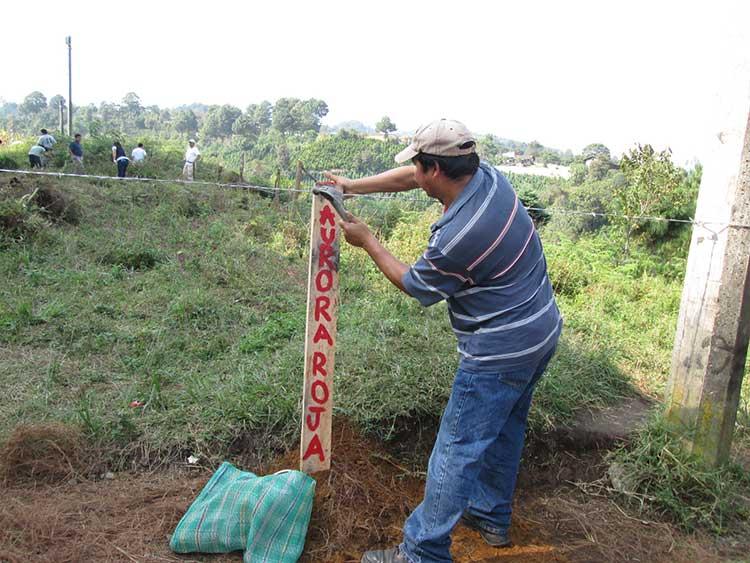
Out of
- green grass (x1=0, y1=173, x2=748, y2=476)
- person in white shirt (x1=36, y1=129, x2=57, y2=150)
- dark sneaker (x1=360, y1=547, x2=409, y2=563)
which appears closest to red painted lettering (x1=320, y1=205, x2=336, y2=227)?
green grass (x1=0, y1=173, x2=748, y2=476)

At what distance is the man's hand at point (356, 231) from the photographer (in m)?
2.28

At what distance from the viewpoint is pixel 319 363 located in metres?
2.70

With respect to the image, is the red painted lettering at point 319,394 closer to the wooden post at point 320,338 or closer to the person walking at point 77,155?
the wooden post at point 320,338

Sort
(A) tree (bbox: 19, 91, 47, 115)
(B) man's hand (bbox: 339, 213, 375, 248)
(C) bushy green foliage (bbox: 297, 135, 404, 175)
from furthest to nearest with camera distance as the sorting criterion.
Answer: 1. (A) tree (bbox: 19, 91, 47, 115)
2. (C) bushy green foliage (bbox: 297, 135, 404, 175)
3. (B) man's hand (bbox: 339, 213, 375, 248)

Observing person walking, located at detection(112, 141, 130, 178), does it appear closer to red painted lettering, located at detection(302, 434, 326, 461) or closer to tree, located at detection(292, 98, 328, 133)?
red painted lettering, located at detection(302, 434, 326, 461)

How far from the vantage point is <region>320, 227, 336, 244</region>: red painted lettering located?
2.61 metres

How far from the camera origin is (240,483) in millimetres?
2596

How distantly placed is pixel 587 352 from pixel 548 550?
1946 millimetres

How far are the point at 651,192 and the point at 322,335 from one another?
8.46 metres

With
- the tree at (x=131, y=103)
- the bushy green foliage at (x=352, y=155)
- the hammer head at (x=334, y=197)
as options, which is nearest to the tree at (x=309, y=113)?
the bushy green foliage at (x=352, y=155)

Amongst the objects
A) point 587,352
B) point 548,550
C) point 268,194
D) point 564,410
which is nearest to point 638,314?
point 587,352

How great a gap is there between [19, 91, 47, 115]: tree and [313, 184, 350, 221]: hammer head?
74787 mm

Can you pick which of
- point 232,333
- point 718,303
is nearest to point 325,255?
point 718,303

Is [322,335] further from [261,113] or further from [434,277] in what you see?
[261,113]
